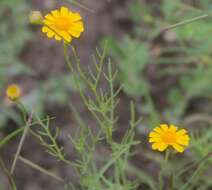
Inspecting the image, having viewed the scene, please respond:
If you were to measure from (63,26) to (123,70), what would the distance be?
1.01m

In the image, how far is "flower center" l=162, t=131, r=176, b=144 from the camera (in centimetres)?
120

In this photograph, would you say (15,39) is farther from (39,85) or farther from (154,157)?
(154,157)

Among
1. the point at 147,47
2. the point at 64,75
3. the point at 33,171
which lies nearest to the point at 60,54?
the point at 64,75

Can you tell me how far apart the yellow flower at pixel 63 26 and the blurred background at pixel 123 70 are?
0.70m

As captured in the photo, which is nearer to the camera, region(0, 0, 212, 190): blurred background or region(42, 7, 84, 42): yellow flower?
region(42, 7, 84, 42): yellow flower

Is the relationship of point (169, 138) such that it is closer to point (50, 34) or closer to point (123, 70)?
point (50, 34)

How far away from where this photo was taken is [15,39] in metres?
2.40

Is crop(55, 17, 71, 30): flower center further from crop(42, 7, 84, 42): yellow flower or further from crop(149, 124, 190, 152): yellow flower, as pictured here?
crop(149, 124, 190, 152): yellow flower

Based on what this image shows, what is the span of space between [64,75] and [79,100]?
144 millimetres

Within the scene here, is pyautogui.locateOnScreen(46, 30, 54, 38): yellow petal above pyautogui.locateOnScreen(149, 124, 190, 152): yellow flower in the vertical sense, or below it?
above

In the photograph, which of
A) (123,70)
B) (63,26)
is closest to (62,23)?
(63,26)

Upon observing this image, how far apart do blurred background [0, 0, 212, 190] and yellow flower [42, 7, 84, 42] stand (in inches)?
27.6

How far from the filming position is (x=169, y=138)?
1203 mm

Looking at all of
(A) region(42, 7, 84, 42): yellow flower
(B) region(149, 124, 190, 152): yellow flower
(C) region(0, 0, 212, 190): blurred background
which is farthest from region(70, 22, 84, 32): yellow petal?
(C) region(0, 0, 212, 190): blurred background
